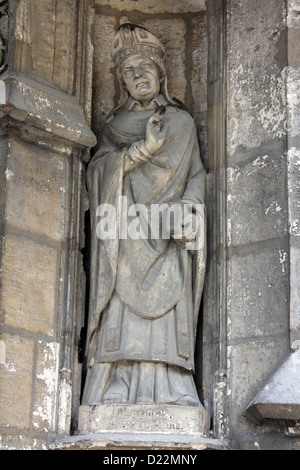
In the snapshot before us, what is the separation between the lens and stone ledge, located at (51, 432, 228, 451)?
15.7ft

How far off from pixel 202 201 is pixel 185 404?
41.4 inches

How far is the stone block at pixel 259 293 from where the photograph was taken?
196 inches

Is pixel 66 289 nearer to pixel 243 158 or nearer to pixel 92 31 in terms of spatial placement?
pixel 243 158

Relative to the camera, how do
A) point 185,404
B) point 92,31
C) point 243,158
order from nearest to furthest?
point 185,404, point 243,158, point 92,31

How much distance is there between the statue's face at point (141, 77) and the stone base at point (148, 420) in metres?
1.68

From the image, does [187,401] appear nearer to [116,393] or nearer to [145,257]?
[116,393]

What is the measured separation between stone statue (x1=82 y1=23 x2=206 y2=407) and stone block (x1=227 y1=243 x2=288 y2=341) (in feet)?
0.66

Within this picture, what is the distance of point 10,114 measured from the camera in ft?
17.1

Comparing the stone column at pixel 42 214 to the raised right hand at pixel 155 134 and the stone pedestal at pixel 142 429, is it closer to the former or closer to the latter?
the stone pedestal at pixel 142 429

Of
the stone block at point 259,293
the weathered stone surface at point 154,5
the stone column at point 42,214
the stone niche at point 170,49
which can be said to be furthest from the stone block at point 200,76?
the stone block at point 259,293

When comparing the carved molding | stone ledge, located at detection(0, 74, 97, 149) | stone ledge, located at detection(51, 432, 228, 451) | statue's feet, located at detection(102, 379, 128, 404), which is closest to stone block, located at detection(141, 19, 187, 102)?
stone ledge, located at detection(0, 74, 97, 149)

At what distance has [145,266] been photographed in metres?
5.24

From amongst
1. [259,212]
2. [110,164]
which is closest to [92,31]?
[110,164]

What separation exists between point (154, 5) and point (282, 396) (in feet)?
8.55
